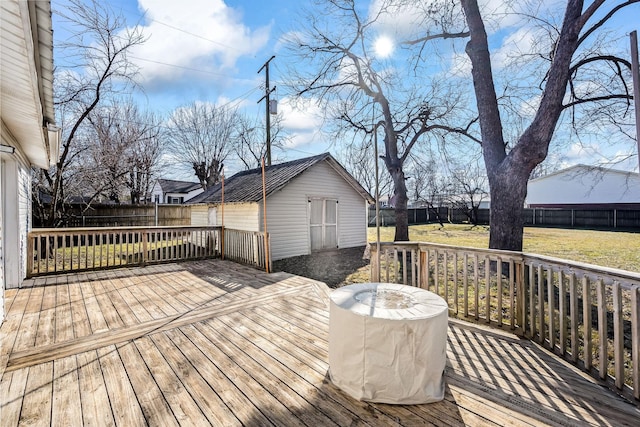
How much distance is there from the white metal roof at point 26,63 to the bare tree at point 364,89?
Result: 907 cm

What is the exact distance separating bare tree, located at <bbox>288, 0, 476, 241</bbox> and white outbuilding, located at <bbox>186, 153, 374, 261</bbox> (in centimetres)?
193

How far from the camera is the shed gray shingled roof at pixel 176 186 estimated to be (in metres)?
26.5

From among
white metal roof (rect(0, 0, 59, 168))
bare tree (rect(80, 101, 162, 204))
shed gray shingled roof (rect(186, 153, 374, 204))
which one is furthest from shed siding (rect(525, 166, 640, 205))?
bare tree (rect(80, 101, 162, 204))

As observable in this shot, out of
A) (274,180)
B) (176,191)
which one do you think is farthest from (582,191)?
(176,191)

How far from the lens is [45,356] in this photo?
273 centimetres

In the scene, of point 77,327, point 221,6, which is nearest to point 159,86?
point 221,6

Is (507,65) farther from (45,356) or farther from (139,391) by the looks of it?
(45,356)

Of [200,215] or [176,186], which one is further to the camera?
[176,186]

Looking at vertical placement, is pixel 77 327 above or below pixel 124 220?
below

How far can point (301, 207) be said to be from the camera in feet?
32.6

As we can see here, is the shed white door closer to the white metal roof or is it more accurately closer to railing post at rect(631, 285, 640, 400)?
the white metal roof

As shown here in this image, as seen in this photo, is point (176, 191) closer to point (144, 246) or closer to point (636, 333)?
point (144, 246)

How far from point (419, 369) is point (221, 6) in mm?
9575

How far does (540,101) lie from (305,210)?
697 centimetres
